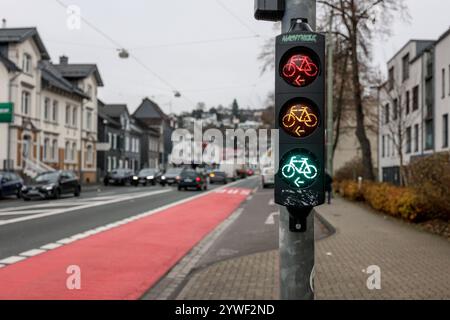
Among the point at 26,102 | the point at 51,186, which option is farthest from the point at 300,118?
the point at 26,102

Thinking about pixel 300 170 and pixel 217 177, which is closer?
pixel 300 170

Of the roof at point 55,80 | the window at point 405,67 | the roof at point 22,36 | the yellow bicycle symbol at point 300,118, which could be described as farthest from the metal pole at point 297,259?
the roof at point 55,80

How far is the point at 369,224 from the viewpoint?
611 inches

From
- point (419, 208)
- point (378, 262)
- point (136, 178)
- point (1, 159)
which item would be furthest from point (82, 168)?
point (378, 262)

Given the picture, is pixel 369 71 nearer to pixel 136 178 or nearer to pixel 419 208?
pixel 419 208

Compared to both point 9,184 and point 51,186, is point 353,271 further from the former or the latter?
point 9,184

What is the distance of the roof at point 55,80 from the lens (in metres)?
45.6

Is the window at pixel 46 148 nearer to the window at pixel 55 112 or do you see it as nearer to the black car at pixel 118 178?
the window at pixel 55 112

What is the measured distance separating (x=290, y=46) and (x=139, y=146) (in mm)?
79556

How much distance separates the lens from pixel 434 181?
1351 cm

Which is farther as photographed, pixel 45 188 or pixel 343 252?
pixel 45 188

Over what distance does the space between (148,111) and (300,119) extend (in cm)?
10860

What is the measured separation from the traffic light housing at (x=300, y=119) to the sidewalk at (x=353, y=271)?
338cm

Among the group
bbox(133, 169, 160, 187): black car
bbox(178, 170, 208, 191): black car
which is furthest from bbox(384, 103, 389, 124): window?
bbox(133, 169, 160, 187): black car
